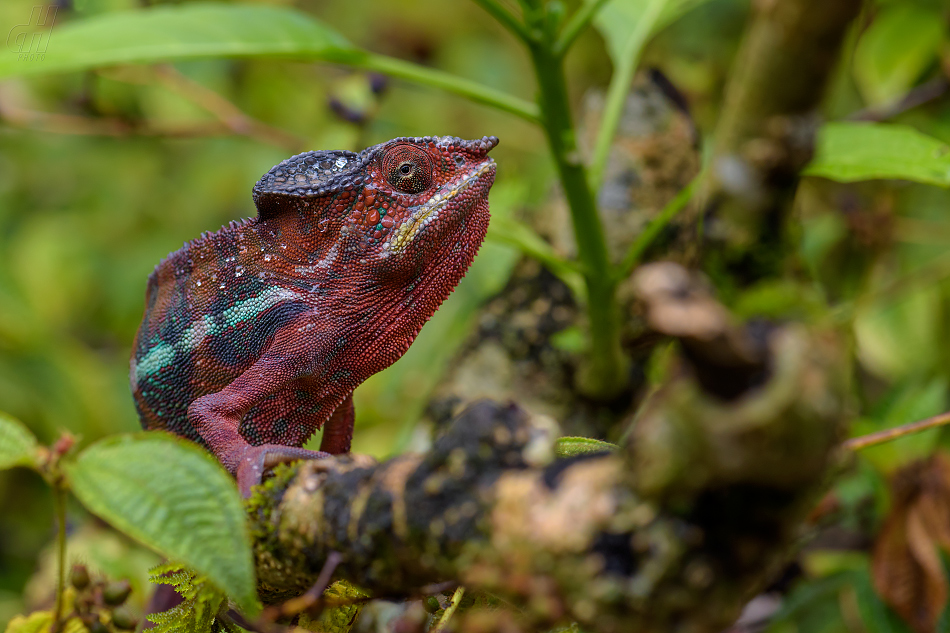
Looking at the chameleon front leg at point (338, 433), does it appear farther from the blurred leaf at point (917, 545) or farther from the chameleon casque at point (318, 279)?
the blurred leaf at point (917, 545)

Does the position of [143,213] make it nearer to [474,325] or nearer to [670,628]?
[474,325]

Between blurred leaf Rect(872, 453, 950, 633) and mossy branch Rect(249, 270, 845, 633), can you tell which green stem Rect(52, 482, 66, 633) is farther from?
blurred leaf Rect(872, 453, 950, 633)

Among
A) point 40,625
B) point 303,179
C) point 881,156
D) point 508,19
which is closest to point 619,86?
point 508,19

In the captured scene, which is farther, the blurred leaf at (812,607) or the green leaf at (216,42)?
the blurred leaf at (812,607)

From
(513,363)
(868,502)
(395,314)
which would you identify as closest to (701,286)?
(395,314)

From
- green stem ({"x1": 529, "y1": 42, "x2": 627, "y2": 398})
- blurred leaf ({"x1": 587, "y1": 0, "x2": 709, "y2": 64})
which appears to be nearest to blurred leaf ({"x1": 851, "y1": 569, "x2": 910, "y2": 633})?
green stem ({"x1": 529, "y1": 42, "x2": 627, "y2": 398})

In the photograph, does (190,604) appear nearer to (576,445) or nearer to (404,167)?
(576,445)

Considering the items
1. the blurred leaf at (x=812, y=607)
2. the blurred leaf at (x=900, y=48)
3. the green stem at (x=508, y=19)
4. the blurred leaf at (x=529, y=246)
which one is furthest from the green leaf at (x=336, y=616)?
the blurred leaf at (x=900, y=48)
